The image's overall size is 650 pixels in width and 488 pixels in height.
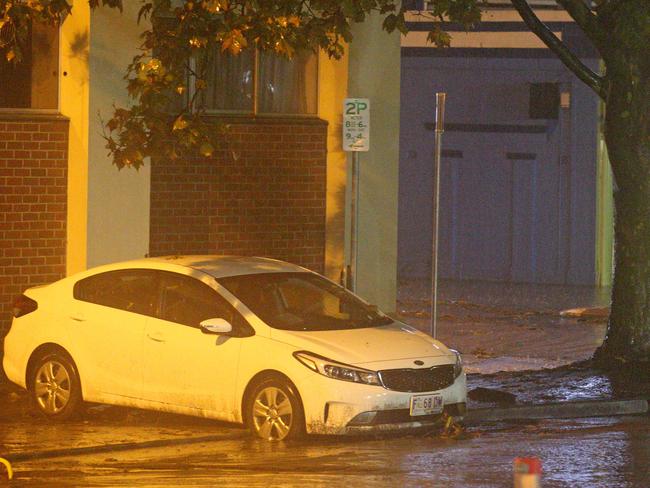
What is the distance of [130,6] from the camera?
→ 17109mm

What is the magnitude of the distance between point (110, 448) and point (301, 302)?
86.4 inches

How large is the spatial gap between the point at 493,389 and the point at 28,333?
429 centimetres

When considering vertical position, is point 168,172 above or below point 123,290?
above

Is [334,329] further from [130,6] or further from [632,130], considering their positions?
[130,6]

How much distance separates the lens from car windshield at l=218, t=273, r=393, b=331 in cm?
1161

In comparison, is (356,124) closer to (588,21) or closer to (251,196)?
(588,21)

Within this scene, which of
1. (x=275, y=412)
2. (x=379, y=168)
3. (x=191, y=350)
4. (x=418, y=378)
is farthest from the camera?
(x=379, y=168)

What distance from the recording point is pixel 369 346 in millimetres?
11180

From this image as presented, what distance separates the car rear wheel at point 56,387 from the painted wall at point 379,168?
302 inches

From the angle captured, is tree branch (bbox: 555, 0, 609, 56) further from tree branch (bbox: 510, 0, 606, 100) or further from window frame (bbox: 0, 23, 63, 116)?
window frame (bbox: 0, 23, 63, 116)

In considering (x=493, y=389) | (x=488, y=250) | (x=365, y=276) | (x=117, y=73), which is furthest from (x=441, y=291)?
(x=493, y=389)

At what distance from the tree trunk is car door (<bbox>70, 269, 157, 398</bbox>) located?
17.6 ft

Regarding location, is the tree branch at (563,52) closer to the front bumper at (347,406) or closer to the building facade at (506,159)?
the front bumper at (347,406)

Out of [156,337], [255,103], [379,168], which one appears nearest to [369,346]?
[156,337]
